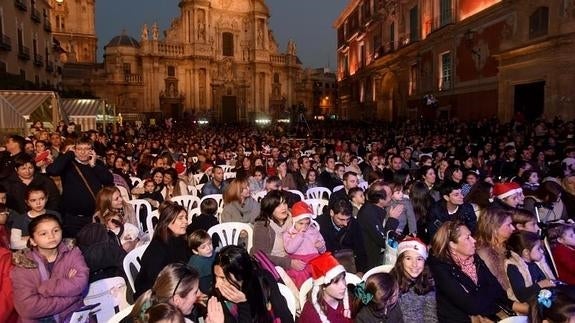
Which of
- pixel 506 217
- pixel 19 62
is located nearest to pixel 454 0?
pixel 506 217

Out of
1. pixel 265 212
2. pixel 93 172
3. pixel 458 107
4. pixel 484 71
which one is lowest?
pixel 265 212

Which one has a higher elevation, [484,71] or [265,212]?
[484,71]

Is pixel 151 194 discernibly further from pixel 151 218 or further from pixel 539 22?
pixel 539 22

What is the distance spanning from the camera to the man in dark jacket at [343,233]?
16.8 feet

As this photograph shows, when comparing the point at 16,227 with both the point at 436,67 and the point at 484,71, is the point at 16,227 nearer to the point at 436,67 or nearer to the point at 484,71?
the point at 484,71

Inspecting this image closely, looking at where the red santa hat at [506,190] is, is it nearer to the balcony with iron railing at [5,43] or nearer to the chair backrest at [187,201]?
the chair backrest at [187,201]

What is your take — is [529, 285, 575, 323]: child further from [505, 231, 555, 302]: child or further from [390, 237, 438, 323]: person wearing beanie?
[505, 231, 555, 302]: child

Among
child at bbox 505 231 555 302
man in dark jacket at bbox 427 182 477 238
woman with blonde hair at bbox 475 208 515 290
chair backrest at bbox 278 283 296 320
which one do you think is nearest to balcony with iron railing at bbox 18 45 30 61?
man in dark jacket at bbox 427 182 477 238

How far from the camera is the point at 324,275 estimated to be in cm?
322

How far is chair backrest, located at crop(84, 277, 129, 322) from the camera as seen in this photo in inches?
154

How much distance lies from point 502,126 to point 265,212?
13.2m

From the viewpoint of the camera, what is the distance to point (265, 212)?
5035mm

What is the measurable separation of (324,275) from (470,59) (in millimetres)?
19244

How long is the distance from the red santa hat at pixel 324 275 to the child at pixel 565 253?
8.58ft
